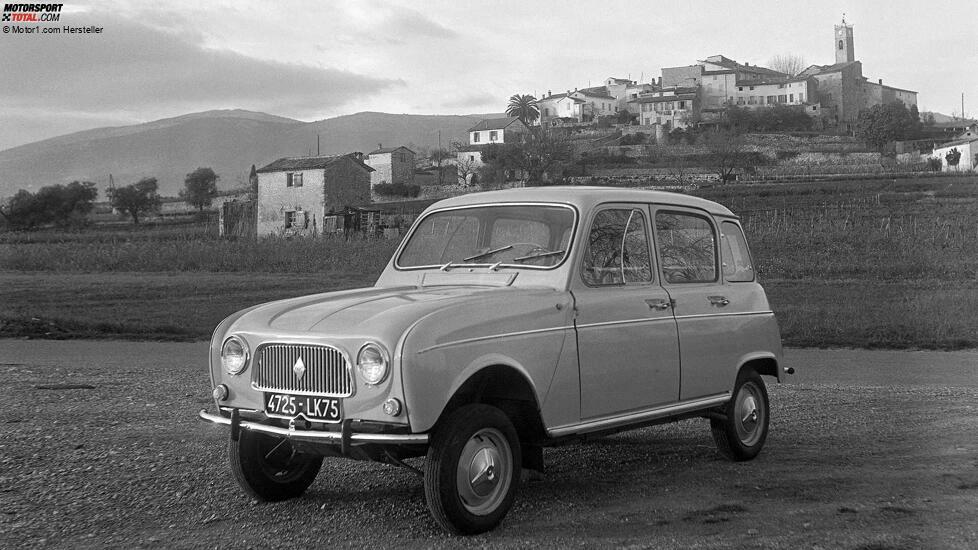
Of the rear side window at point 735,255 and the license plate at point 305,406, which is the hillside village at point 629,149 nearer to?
the rear side window at point 735,255

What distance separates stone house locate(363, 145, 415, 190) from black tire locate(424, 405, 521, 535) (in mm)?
80424

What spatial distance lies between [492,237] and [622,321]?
108cm

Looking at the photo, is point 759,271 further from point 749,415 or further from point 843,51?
point 843,51

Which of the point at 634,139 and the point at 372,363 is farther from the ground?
the point at 634,139

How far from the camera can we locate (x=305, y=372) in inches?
206

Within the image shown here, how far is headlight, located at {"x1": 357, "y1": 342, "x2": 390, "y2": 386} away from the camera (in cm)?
496

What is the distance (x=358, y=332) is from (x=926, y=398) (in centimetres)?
790

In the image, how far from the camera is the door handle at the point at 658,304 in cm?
641

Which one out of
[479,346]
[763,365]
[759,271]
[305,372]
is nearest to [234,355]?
[305,372]

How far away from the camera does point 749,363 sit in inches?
295

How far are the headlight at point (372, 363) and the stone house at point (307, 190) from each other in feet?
221

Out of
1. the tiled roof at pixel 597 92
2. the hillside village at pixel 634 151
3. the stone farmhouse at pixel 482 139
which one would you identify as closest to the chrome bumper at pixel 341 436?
the hillside village at pixel 634 151

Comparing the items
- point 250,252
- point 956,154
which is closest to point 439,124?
point 956,154

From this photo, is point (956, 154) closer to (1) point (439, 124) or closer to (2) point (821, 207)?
(2) point (821, 207)
